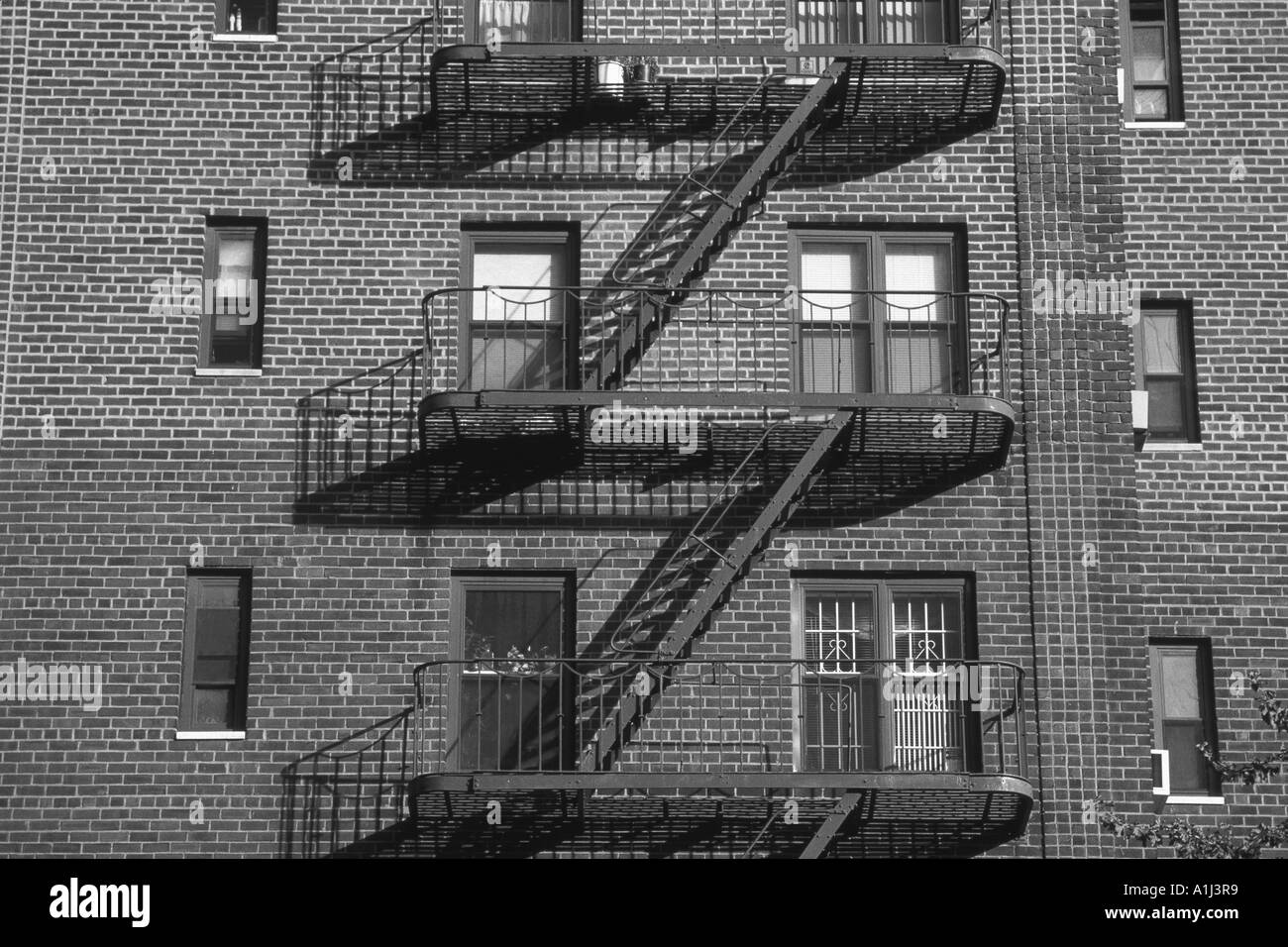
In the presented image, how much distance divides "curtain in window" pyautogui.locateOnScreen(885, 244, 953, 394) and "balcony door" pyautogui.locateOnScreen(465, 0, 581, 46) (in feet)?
13.2

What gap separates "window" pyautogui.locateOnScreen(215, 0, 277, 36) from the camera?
2558 cm

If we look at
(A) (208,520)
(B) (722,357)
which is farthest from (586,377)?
(A) (208,520)

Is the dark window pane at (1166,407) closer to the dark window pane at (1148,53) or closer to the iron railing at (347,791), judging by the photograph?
the dark window pane at (1148,53)

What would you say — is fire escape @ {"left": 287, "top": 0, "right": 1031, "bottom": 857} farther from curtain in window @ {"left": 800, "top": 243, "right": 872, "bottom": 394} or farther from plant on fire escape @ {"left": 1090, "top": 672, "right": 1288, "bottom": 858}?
plant on fire escape @ {"left": 1090, "top": 672, "right": 1288, "bottom": 858}

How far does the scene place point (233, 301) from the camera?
2472 cm

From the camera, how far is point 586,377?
24.3 m

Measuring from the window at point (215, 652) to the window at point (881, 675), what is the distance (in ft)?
17.2

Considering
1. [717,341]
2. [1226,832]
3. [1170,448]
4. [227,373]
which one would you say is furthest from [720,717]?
[227,373]

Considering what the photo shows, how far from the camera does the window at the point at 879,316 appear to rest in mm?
24656

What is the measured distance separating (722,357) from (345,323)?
145 inches

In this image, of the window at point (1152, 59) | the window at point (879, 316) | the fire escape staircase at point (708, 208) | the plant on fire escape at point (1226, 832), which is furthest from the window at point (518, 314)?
the plant on fire escape at point (1226, 832)

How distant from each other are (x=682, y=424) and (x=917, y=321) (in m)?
2.80

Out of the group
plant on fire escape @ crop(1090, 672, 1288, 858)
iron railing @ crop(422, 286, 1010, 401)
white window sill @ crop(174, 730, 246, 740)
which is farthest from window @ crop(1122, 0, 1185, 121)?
white window sill @ crop(174, 730, 246, 740)
